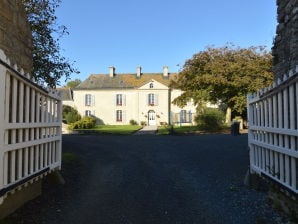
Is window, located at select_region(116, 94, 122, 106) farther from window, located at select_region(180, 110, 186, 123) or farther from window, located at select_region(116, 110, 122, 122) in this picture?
window, located at select_region(180, 110, 186, 123)

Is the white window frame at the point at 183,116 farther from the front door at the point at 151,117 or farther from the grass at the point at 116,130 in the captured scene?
the grass at the point at 116,130

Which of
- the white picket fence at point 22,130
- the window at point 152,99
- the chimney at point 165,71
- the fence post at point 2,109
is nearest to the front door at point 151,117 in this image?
the window at point 152,99

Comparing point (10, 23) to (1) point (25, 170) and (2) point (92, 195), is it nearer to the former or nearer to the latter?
(1) point (25, 170)

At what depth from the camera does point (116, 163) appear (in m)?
8.93

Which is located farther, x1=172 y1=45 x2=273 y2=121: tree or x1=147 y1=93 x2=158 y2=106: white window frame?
x1=147 y1=93 x2=158 y2=106: white window frame

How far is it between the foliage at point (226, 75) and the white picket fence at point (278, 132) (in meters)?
24.2

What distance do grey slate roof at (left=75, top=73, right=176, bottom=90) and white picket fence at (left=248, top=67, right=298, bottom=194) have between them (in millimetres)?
42730

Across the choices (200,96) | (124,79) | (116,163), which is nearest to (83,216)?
(116,163)

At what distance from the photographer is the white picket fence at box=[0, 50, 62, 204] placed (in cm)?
353

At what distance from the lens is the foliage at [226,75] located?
2944cm

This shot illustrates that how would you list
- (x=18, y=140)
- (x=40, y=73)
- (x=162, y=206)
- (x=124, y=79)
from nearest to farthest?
(x=18, y=140) < (x=162, y=206) < (x=40, y=73) < (x=124, y=79)

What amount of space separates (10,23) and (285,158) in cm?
394

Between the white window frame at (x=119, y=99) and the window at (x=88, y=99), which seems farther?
the window at (x=88, y=99)

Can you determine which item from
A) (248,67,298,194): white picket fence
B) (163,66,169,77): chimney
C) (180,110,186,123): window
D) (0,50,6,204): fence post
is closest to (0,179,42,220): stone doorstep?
(0,50,6,204): fence post
